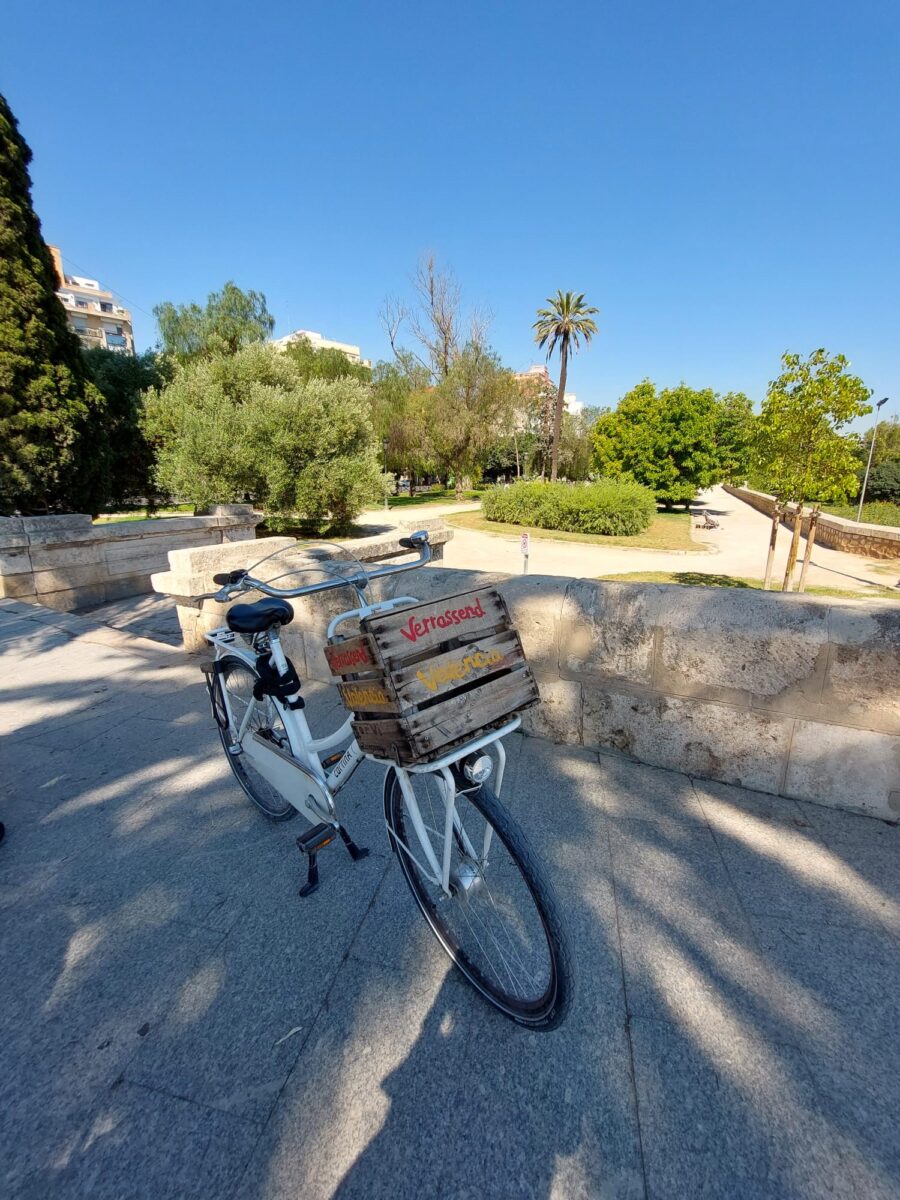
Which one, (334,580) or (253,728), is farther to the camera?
(253,728)

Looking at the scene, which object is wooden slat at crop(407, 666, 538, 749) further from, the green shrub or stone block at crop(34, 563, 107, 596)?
the green shrub

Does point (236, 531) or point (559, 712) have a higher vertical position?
point (236, 531)

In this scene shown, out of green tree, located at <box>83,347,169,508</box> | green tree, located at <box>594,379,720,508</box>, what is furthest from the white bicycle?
green tree, located at <box>594,379,720,508</box>

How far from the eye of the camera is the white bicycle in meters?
1.54

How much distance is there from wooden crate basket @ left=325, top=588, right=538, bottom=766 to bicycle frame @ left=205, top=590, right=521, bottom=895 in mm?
80

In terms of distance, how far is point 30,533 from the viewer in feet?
23.9

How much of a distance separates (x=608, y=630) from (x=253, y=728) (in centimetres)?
200

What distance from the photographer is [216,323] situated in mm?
22453

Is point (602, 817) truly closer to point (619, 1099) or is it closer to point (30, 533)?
point (619, 1099)

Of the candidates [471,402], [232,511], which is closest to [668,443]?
[471,402]

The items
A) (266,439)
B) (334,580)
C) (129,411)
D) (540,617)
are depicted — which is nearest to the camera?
(334,580)

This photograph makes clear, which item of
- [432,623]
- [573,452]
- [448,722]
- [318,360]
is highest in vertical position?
[318,360]

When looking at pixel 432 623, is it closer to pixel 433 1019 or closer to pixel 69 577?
pixel 433 1019

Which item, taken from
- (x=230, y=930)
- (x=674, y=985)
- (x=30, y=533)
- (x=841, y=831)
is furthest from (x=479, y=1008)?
(x=30, y=533)
